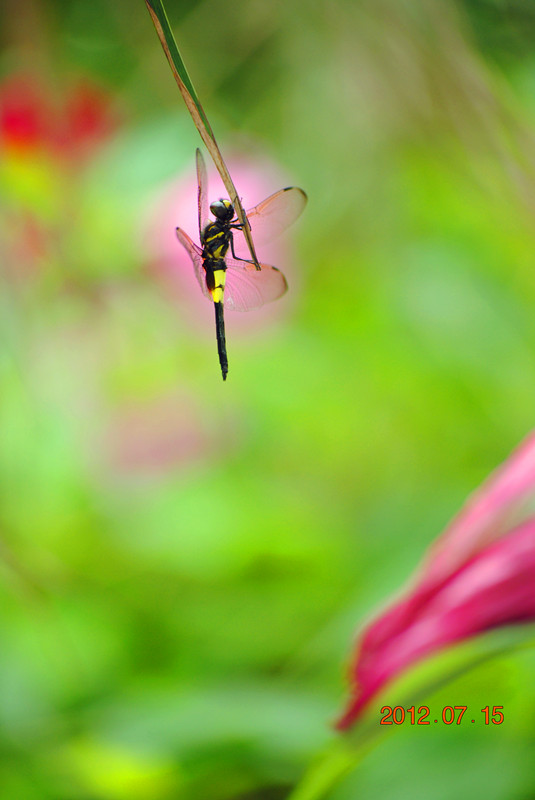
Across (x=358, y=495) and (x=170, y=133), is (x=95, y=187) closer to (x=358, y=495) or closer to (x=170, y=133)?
(x=170, y=133)

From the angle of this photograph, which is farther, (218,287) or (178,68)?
(218,287)

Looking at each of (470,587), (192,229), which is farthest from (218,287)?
(192,229)

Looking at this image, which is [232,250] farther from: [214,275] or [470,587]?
[470,587]

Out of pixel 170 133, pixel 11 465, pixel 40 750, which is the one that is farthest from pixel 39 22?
pixel 40 750

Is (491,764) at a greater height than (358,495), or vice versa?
(358,495)

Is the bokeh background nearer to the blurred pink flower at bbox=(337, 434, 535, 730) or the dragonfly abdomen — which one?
the blurred pink flower at bbox=(337, 434, 535, 730)
